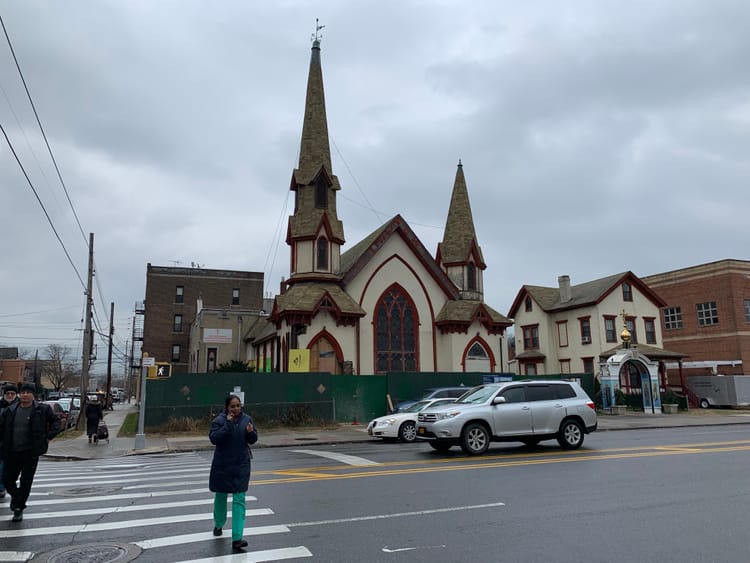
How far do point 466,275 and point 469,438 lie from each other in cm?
2281

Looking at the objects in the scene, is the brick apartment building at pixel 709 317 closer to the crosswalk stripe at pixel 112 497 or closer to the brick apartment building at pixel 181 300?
the brick apartment building at pixel 181 300

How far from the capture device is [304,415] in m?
24.8

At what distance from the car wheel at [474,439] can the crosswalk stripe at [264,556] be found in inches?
334

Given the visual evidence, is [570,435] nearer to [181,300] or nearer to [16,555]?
[16,555]

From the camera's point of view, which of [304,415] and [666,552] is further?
[304,415]

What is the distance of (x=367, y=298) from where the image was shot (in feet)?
108

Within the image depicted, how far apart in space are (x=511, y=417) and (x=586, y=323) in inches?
1267

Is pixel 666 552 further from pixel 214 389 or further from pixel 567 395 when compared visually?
pixel 214 389

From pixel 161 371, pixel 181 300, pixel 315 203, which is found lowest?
pixel 161 371

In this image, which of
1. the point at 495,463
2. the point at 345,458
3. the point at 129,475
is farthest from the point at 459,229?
the point at 129,475

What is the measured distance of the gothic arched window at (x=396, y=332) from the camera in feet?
108

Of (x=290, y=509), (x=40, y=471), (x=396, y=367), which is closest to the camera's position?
(x=290, y=509)

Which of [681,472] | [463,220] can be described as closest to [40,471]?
[681,472]

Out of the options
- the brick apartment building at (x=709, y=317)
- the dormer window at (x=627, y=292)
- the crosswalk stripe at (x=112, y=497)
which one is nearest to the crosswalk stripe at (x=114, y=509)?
the crosswalk stripe at (x=112, y=497)
